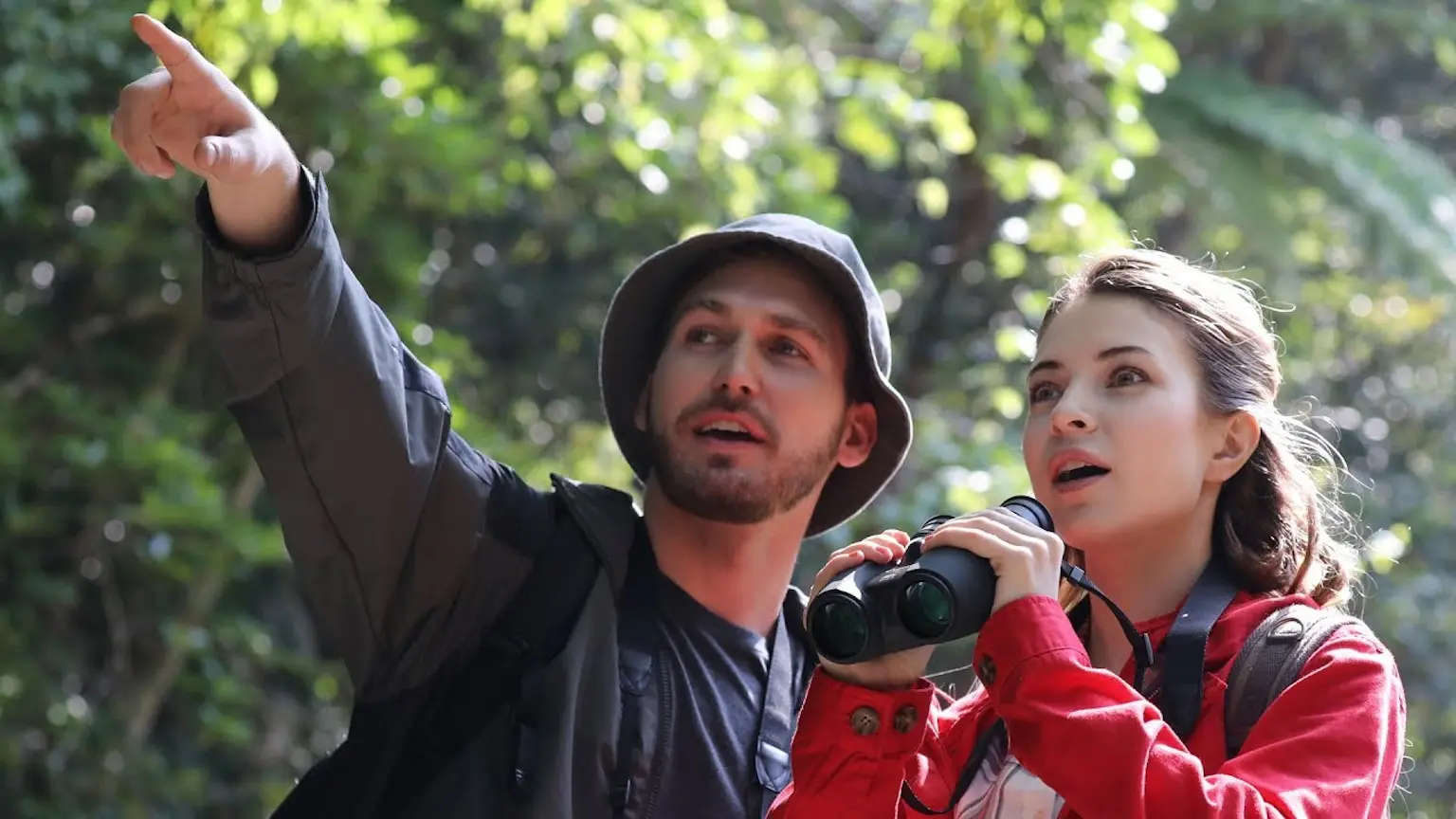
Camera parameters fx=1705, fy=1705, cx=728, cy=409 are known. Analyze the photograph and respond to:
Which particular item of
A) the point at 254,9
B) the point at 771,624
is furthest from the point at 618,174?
the point at 771,624

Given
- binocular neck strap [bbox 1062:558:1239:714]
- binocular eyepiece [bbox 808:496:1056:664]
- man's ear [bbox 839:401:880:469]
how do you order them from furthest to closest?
1. man's ear [bbox 839:401:880:469]
2. binocular neck strap [bbox 1062:558:1239:714]
3. binocular eyepiece [bbox 808:496:1056:664]

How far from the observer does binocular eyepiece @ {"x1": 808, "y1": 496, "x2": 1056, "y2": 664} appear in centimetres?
176

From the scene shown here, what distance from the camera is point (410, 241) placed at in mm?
6254

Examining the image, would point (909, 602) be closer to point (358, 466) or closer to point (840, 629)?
point (840, 629)

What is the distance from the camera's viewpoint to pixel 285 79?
588 centimetres

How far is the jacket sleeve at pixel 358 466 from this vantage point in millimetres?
2271

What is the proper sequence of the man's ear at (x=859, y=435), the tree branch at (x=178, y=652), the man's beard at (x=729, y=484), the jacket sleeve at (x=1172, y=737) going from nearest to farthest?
the jacket sleeve at (x=1172, y=737) < the man's beard at (x=729, y=484) < the man's ear at (x=859, y=435) < the tree branch at (x=178, y=652)

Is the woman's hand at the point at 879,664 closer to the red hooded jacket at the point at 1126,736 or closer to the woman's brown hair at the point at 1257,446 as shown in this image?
the red hooded jacket at the point at 1126,736

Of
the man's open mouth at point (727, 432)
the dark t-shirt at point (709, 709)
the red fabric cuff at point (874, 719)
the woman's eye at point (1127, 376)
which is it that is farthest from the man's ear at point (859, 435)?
the red fabric cuff at point (874, 719)

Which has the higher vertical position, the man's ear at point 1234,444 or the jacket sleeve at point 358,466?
the man's ear at point 1234,444

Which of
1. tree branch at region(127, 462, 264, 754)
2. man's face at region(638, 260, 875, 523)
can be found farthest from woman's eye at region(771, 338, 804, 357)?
tree branch at region(127, 462, 264, 754)

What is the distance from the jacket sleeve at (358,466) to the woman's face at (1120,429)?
92cm

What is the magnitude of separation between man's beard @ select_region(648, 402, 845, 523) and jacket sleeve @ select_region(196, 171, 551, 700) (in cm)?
26

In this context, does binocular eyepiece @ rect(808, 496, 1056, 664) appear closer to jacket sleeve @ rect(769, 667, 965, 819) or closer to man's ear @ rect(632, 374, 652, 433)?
jacket sleeve @ rect(769, 667, 965, 819)
